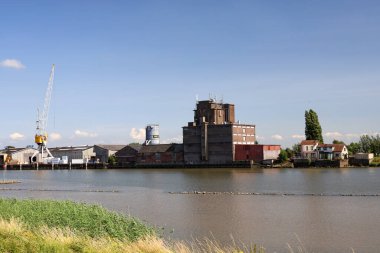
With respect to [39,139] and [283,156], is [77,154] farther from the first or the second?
[283,156]

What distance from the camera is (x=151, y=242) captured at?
1722 cm

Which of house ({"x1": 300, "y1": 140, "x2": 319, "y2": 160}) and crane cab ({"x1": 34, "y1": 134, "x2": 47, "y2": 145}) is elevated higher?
crane cab ({"x1": 34, "y1": 134, "x2": 47, "y2": 145})

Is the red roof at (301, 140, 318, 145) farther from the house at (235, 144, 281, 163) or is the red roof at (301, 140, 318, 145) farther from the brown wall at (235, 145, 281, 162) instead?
the brown wall at (235, 145, 281, 162)

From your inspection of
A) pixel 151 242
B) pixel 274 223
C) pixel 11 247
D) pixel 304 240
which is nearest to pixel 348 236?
pixel 304 240

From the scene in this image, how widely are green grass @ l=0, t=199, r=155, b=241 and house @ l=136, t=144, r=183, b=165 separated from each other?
11371 centimetres

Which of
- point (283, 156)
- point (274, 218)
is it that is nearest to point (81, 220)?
point (274, 218)

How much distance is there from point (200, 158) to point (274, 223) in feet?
341

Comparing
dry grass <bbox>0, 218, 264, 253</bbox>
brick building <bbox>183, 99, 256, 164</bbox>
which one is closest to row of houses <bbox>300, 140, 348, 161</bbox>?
brick building <bbox>183, 99, 256, 164</bbox>

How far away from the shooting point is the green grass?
2056 centimetres

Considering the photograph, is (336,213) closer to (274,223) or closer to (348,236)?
(274,223)

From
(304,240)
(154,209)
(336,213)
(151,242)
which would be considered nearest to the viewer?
(151,242)

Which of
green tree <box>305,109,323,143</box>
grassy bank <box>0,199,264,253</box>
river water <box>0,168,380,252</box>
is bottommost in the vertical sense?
river water <box>0,168,380,252</box>

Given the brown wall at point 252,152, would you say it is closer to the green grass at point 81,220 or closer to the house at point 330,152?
the house at point 330,152

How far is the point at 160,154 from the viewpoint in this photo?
14638 cm
